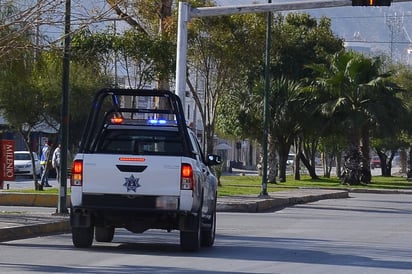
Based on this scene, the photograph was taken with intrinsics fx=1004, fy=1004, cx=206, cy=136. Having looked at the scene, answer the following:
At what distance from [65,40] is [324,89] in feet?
101

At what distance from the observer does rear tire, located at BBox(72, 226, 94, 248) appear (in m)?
16.3

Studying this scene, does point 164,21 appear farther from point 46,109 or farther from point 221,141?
point 221,141

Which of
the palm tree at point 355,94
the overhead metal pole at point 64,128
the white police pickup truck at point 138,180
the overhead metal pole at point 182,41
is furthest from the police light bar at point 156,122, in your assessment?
the palm tree at point 355,94

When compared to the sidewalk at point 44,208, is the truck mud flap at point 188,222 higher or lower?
higher

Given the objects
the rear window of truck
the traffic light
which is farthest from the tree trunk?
the rear window of truck

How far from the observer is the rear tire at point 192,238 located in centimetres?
1603

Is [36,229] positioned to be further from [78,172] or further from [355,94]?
[355,94]

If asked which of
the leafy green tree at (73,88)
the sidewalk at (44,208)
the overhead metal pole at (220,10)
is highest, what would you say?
the overhead metal pole at (220,10)

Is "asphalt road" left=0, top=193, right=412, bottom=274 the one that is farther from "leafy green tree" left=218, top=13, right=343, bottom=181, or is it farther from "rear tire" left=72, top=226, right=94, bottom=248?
"leafy green tree" left=218, top=13, right=343, bottom=181

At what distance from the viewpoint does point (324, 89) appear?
49781mm

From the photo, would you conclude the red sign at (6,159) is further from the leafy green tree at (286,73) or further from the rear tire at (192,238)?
the leafy green tree at (286,73)

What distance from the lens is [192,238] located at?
1623cm

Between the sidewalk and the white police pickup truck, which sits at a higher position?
the white police pickup truck

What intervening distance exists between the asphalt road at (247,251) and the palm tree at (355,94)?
2417 cm
